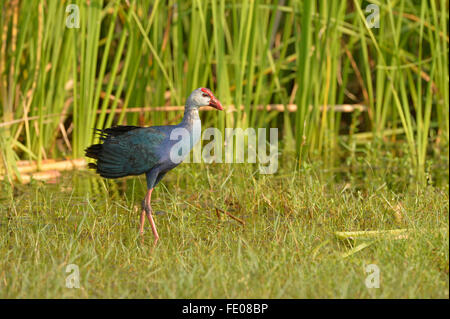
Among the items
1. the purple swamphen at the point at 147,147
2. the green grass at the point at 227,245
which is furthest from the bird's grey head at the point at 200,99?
the green grass at the point at 227,245

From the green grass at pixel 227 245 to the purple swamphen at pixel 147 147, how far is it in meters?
0.33

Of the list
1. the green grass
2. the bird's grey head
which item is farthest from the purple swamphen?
the green grass

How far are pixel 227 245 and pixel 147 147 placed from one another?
2.79ft

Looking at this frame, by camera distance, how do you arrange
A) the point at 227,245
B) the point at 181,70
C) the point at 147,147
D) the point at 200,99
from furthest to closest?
the point at 181,70, the point at 200,99, the point at 147,147, the point at 227,245

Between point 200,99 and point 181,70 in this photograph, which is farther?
point 181,70

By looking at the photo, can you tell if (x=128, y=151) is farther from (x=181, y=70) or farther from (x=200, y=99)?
(x=181, y=70)

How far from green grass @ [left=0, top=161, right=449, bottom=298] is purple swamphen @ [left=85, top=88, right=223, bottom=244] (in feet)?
1.09

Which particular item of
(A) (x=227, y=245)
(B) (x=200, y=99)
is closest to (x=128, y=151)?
(B) (x=200, y=99)

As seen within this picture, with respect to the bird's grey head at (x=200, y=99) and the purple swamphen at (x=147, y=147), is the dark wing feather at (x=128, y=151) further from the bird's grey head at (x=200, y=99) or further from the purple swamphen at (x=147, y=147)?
the bird's grey head at (x=200, y=99)

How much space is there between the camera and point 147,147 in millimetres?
4574

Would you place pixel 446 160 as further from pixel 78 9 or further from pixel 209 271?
pixel 209 271
